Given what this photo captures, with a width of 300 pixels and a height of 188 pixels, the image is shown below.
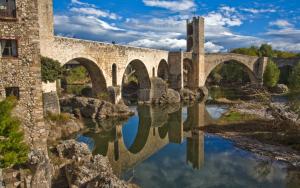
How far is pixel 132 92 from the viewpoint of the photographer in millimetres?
44625

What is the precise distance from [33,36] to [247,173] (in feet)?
33.1

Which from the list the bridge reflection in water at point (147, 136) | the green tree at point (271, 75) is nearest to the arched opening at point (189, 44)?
the green tree at point (271, 75)

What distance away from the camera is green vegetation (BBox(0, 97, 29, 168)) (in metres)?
9.15

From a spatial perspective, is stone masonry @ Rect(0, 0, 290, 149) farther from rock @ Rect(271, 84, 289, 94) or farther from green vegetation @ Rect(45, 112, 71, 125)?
rock @ Rect(271, 84, 289, 94)

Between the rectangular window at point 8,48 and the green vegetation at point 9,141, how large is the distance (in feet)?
6.13

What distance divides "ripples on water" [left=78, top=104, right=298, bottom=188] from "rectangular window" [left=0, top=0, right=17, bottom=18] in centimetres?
728

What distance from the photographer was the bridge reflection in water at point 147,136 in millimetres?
16438

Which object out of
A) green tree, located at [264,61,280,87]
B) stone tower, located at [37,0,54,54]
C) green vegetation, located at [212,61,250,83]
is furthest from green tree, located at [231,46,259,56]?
stone tower, located at [37,0,54,54]

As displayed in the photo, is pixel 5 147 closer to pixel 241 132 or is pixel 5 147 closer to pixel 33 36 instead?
pixel 33 36

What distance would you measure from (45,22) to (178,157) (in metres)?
11.2

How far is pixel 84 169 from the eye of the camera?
10.3 meters

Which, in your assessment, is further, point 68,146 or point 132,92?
point 132,92

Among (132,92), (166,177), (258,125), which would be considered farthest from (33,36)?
(132,92)

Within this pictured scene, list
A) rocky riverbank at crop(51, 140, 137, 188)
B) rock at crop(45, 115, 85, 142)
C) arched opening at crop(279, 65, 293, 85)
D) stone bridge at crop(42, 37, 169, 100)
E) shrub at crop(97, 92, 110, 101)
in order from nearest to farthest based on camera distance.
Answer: rocky riverbank at crop(51, 140, 137, 188) < rock at crop(45, 115, 85, 142) < stone bridge at crop(42, 37, 169, 100) < shrub at crop(97, 92, 110, 101) < arched opening at crop(279, 65, 293, 85)
